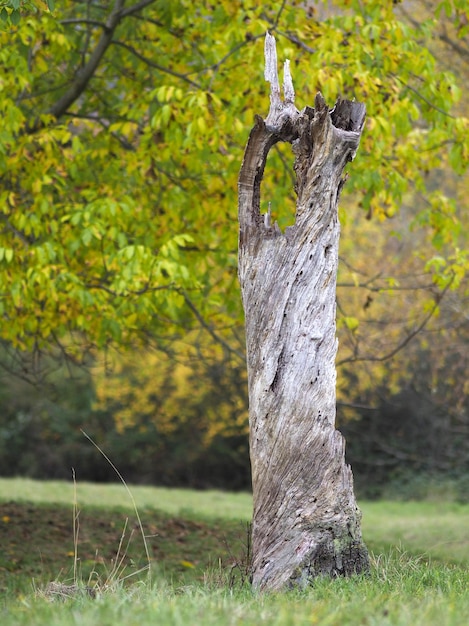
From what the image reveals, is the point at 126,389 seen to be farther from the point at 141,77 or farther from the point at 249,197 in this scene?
the point at 249,197

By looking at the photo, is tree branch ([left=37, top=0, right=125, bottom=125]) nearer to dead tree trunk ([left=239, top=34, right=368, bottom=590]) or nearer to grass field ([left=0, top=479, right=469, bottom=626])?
dead tree trunk ([left=239, top=34, right=368, bottom=590])

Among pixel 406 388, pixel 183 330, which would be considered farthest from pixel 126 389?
pixel 183 330

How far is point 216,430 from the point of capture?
69.2 ft

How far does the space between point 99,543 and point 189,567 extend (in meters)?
1.45

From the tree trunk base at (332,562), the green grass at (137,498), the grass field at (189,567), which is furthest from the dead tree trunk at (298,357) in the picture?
the green grass at (137,498)

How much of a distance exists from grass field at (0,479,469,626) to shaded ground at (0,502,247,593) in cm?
1

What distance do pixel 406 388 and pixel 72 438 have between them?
9.41 m

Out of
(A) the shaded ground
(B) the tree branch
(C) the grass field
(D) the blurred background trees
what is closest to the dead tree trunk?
(C) the grass field

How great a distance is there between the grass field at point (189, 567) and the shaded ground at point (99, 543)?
15 mm

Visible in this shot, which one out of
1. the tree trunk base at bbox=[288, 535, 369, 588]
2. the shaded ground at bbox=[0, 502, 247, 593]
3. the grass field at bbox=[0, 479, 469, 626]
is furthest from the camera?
the shaded ground at bbox=[0, 502, 247, 593]

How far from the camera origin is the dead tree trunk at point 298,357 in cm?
451

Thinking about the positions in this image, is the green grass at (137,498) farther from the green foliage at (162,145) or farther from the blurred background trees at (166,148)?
the green foliage at (162,145)

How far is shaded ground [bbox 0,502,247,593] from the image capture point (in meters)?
7.64

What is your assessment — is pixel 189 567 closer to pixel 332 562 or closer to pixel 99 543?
pixel 99 543
